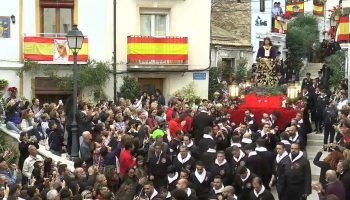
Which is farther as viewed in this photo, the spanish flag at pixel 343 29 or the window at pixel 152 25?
the window at pixel 152 25

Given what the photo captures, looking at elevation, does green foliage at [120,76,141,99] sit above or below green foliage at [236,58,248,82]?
below

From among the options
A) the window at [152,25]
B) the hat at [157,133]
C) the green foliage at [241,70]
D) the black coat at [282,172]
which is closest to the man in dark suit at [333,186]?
the black coat at [282,172]

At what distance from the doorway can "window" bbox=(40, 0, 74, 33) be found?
3853mm

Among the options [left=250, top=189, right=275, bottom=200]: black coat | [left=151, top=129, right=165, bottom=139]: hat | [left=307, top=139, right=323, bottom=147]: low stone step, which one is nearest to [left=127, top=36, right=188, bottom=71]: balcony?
[left=307, top=139, right=323, bottom=147]: low stone step

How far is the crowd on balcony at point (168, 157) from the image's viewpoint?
48.7 ft

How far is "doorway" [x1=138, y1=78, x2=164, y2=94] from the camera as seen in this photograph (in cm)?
3334

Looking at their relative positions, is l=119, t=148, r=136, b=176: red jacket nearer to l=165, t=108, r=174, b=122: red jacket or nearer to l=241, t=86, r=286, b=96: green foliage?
l=165, t=108, r=174, b=122: red jacket

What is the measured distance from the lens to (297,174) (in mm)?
16531

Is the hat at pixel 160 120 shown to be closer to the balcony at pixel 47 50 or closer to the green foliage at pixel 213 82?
the balcony at pixel 47 50

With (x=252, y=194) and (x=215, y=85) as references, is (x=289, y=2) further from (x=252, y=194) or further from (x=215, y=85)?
(x=252, y=194)

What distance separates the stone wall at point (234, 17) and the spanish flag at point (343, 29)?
12.5 meters

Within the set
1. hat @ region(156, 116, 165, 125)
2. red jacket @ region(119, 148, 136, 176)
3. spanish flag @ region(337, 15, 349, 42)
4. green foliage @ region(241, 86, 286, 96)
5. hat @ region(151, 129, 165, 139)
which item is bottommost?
red jacket @ region(119, 148, 136, 176)

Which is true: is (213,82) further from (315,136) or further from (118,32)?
(315,136)

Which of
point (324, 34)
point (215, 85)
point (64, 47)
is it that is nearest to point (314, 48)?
point (324, 34)
